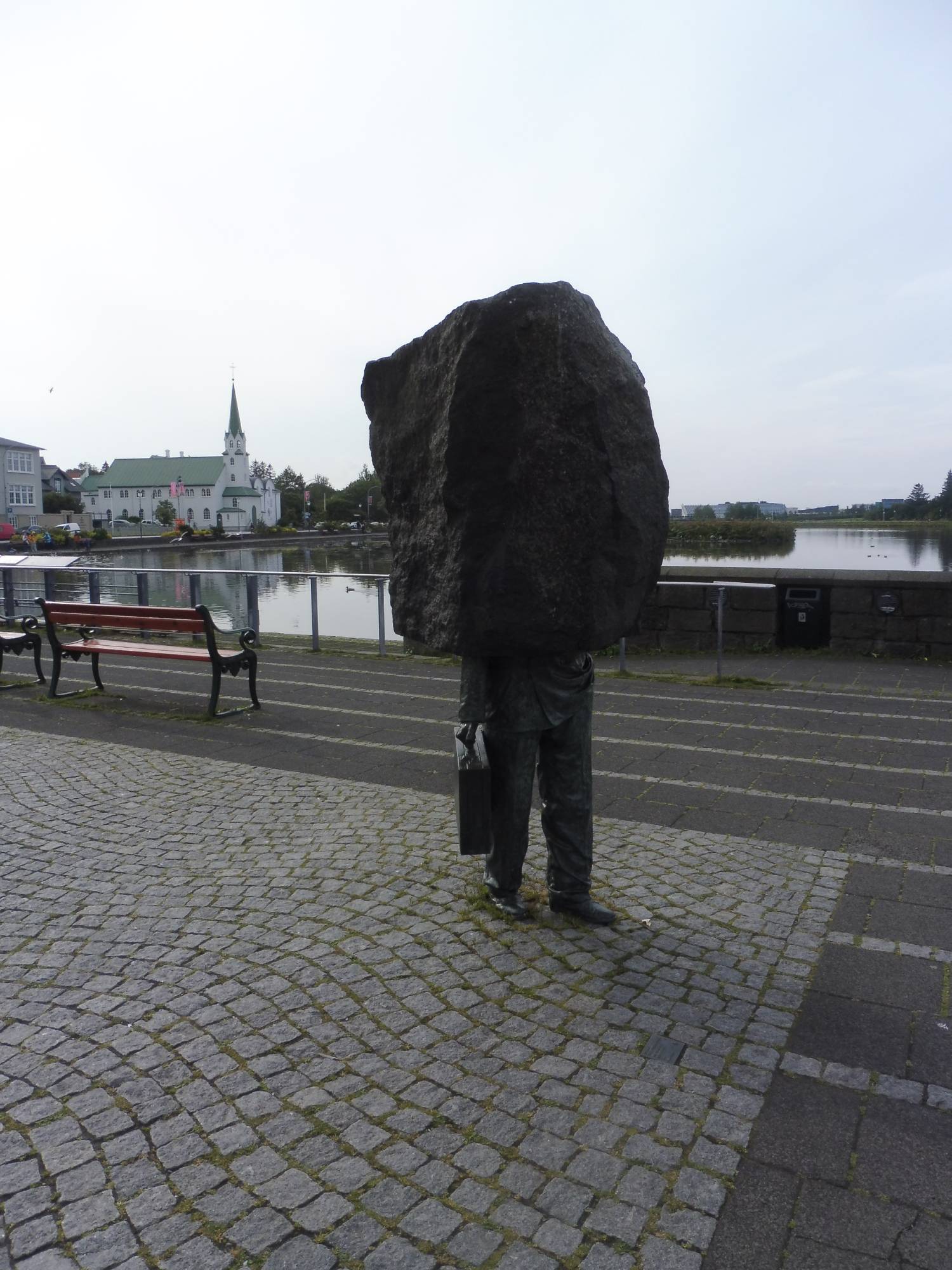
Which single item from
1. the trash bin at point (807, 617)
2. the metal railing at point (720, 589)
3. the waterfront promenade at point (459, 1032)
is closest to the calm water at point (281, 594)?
the metal railing at point (720, 589)

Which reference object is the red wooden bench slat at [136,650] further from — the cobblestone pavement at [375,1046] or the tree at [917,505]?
the tree at [917,505]

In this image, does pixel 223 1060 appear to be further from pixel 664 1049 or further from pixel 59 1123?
pixel 664 1049

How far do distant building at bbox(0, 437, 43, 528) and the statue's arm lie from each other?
83.6 metres

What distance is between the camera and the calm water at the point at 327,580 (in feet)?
43.4

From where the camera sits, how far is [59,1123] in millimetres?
2934

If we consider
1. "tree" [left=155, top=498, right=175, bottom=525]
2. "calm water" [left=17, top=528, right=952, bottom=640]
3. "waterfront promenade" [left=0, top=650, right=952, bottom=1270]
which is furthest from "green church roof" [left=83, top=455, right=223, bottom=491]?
"waterfront promenade" [left=0, top=650, right=952, bottom=1270]

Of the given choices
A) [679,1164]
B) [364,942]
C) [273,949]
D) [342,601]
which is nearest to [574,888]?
[364,942]

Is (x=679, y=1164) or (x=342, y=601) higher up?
(x=342, y=601)

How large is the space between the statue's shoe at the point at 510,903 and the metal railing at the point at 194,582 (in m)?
7.35

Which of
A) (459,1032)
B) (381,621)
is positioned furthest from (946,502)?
(459,1032)

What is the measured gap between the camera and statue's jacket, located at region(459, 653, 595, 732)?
4.17 meters

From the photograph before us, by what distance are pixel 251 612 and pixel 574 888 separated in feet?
33.3

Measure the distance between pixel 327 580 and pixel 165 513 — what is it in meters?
86.2

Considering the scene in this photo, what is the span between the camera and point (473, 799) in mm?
4082
